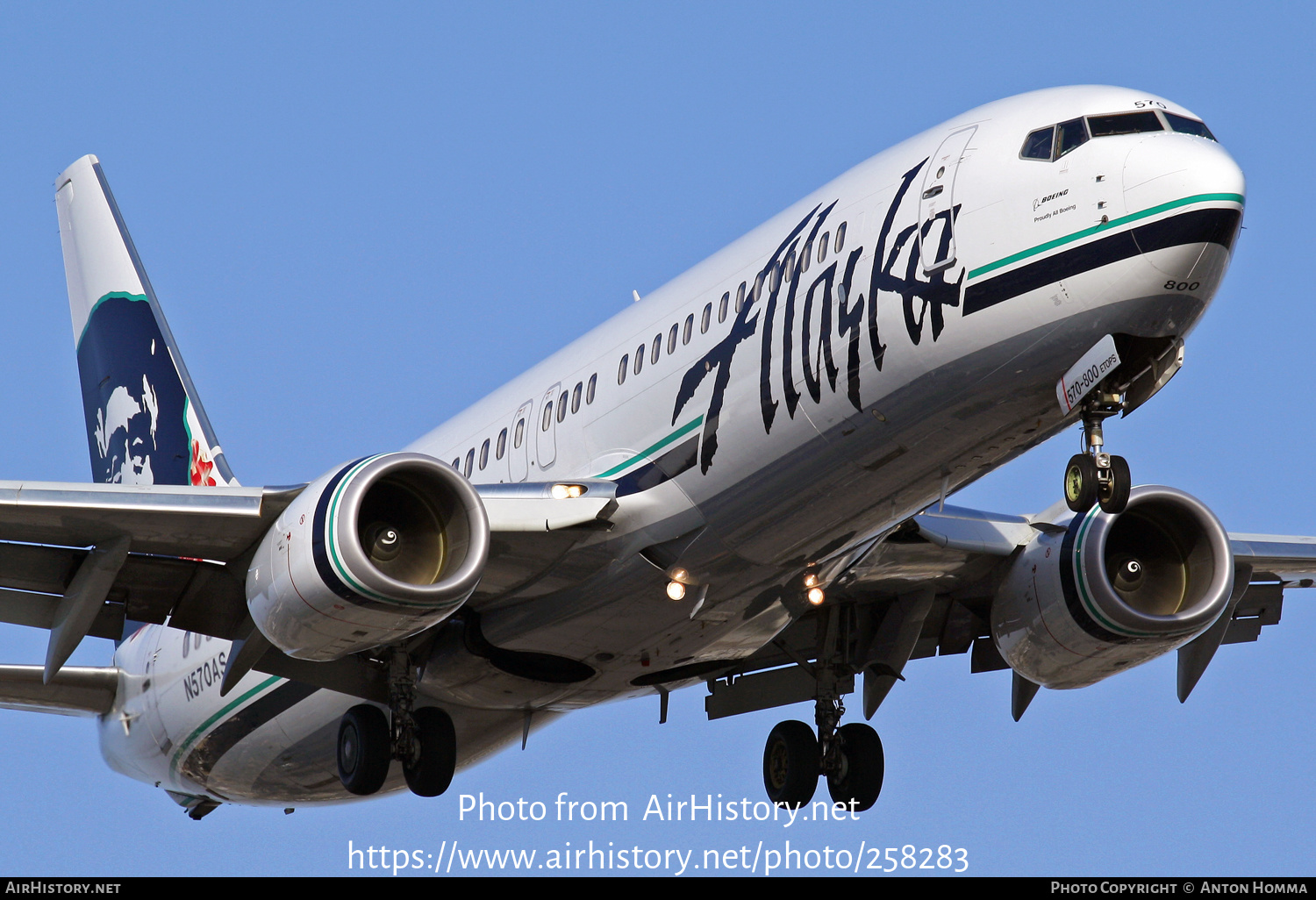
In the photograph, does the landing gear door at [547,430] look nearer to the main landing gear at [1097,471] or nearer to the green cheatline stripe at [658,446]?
the green cheatline stripe at [658,446]

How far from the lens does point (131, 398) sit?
91.9ft

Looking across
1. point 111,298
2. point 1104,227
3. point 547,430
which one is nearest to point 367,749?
point 547,430

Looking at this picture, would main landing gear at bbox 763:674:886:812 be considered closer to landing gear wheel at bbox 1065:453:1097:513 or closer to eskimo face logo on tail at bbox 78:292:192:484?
landing gear wheel at bbox 1065:453:1097:513

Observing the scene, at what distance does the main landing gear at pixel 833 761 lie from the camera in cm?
2208

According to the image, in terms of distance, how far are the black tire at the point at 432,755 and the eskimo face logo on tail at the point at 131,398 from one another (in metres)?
6.86

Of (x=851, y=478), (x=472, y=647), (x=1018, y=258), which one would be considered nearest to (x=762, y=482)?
(x=851, y=478)

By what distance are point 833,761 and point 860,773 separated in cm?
36

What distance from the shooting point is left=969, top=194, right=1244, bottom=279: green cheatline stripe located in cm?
1448

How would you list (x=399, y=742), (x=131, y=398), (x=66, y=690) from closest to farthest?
(x=399, y=742) → (x=66, y=690) → (x=131, y=398)

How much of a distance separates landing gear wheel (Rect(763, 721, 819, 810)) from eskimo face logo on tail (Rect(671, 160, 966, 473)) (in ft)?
20.8

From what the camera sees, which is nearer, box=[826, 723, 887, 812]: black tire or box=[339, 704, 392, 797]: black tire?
box=[339, 704, 392, 797]: black tire

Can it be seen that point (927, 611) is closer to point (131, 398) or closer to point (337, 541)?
point (337, 541)

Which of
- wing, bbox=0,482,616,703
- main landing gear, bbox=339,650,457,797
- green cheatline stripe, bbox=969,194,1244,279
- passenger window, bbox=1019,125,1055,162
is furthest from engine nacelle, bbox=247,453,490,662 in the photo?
passenger window, bbox=1019,125,1055,162

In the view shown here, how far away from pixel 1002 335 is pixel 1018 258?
2.18ft
